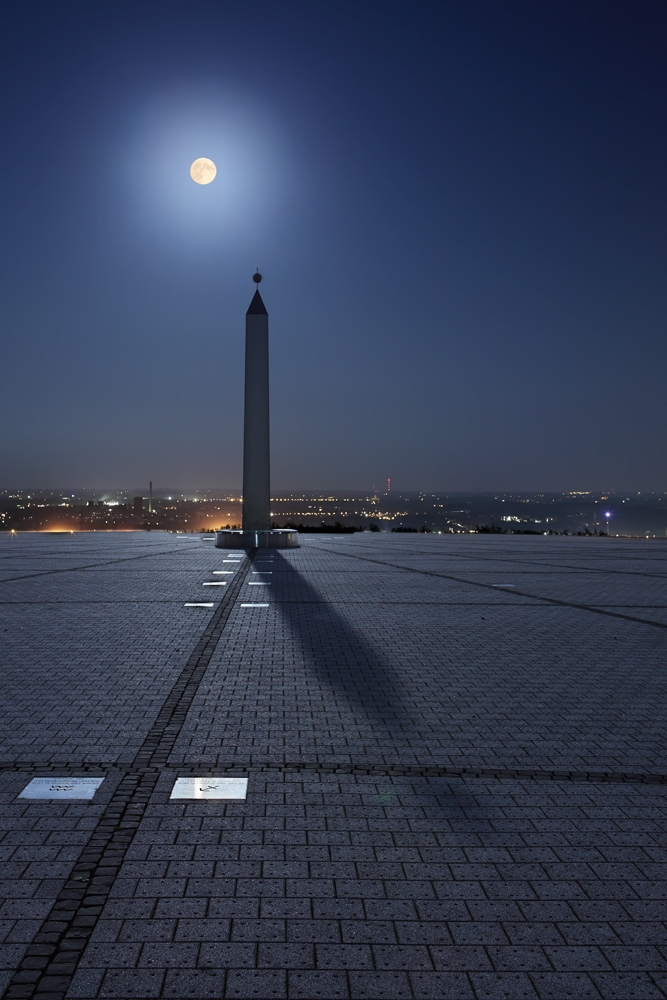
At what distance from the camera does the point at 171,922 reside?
9.74ft

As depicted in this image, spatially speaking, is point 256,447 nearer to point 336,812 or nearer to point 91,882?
point 336,812

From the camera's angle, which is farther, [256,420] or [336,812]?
[256,420]

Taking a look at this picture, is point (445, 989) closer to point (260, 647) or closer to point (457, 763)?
point (457, 763)

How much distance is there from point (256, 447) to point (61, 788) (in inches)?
744

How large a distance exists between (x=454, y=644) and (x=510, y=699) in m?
2.25

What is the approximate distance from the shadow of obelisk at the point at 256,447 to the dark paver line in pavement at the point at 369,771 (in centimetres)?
1818

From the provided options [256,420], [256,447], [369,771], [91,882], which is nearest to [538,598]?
[369,771]

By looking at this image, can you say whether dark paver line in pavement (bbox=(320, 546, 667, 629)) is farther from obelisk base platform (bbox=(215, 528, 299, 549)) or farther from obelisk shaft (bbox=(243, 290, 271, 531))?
obelisk shaft (bbox=(243, 290, 271, 531))

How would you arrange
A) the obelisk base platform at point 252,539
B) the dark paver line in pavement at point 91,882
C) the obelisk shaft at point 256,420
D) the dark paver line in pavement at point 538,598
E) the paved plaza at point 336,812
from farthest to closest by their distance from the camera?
the obelisk base platform at point 252,539 < the obelisk shaft at point 256,420 < the dark paver line in pavement at point 538,598 < the paved plaza at point 336,812 < the dark paver line in pavement at point 91,882

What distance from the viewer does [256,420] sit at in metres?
22.8

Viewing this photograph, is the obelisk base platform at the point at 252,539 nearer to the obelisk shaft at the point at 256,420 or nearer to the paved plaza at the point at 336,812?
the obelisk shaft at the point at 256,420

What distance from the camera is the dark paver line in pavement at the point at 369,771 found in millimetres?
4543

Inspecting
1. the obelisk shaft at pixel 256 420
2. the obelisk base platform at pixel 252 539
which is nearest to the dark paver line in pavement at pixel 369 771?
the obelisk base platform at pixel 252 539

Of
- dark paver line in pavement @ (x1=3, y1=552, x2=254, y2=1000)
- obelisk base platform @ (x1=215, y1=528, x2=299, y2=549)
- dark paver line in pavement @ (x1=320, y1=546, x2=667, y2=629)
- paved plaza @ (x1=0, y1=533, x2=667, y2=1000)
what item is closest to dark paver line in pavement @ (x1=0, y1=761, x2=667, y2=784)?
paved plaza @ (x1=0, y1=533, x2=667, y2=1000)
